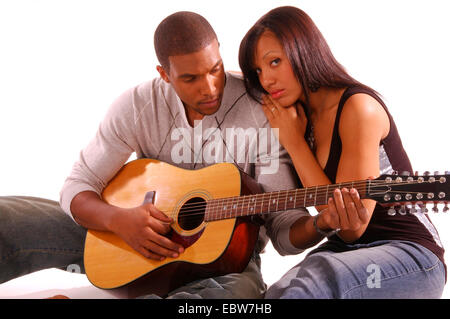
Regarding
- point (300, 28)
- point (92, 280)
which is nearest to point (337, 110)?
point (300, 28)

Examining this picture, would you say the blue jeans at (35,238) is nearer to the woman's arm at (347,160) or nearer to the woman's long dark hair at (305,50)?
the woman's arm at (347,160)

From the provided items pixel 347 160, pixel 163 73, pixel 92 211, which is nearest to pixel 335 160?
pixel 347 160

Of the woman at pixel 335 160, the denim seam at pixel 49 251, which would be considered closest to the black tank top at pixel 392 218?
the woman at pixel 335 160

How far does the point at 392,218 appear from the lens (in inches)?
67.2

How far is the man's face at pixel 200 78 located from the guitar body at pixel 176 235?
0.25m

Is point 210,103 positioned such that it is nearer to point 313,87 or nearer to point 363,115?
point 313,87

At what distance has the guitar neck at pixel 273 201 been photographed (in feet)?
5.05

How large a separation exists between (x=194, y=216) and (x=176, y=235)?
97mm

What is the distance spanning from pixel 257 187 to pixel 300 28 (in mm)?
569

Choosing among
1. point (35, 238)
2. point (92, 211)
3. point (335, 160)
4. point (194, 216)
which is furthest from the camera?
point (35, 238)

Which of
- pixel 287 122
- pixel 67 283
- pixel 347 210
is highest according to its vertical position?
pixel 287 122

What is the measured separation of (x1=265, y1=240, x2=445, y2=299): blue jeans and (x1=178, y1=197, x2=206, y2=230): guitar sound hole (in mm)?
370

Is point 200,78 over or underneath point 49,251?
over

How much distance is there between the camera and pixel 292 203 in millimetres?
1623
